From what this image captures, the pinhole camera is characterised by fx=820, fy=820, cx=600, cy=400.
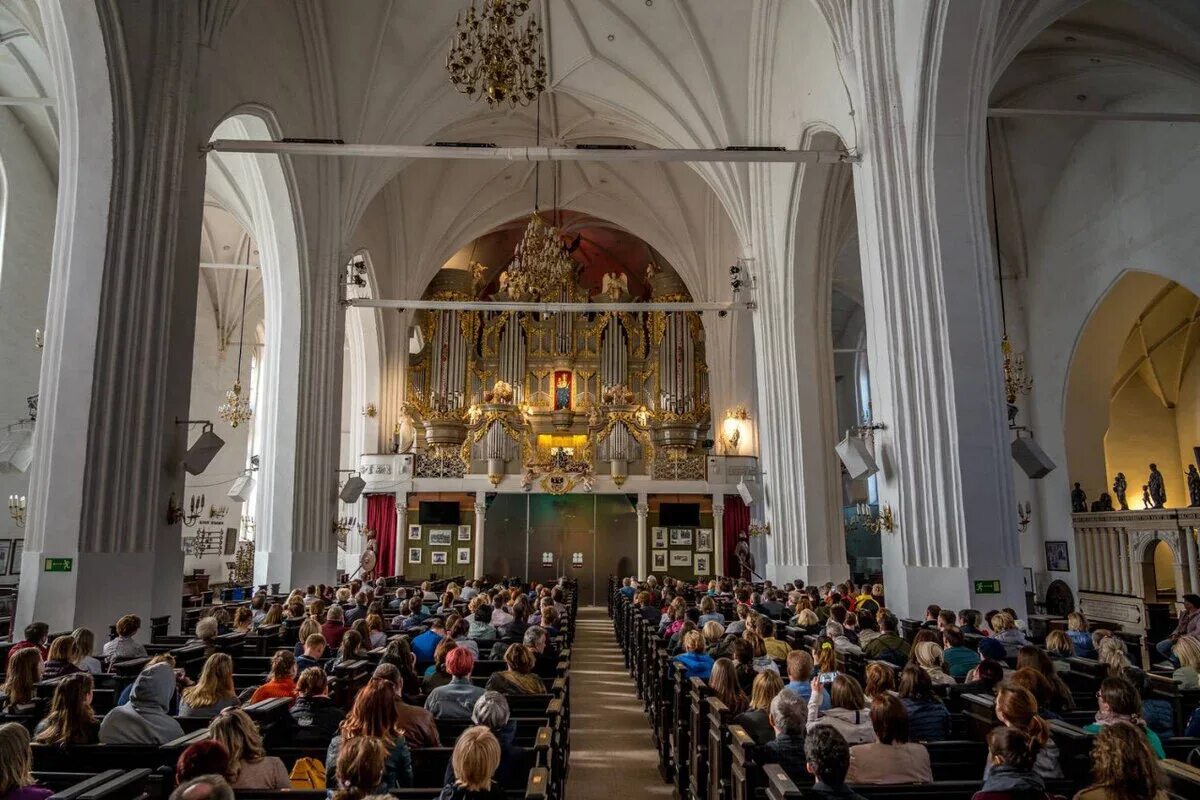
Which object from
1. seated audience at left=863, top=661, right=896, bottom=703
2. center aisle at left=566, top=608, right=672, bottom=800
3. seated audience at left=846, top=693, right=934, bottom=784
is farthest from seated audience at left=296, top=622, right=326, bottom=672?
seated audience at left=846, top=693, right=934, bottom=784

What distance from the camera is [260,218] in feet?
48.8

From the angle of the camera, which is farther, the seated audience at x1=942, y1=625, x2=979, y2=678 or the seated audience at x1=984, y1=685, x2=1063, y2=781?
the seated audience at x1=942, y1=625, x2=979, y2=678

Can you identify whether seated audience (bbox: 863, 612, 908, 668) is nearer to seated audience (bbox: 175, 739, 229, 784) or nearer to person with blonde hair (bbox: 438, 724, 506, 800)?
person with blonde hair (bbox: 438, 724, 506, 800)

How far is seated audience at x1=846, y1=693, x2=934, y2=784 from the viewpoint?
3.37m

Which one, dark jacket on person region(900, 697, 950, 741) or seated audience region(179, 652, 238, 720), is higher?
seated audience region(179, 652, 238, 720)

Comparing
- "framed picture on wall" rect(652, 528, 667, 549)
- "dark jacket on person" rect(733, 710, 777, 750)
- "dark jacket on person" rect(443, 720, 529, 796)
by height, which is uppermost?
"framed picture on wall" rect(652, 528, 667, 549)

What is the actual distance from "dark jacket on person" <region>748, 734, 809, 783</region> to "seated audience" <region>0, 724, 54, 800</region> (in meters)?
2.76

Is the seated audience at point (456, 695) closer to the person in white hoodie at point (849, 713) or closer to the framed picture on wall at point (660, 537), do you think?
the person in white hoodie at point (849, 713)

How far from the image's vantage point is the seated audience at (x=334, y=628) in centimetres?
752

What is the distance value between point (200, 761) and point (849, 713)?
284cm

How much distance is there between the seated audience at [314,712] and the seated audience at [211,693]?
0.50 meters

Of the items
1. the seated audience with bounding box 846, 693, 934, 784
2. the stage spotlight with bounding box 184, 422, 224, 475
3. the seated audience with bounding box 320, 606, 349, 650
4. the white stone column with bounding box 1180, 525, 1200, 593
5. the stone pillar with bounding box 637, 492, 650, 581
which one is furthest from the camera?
the stone pillar with bounding box 637, 492, 650, 581

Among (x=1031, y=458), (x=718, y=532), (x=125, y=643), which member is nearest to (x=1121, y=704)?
(x=125, y=643)

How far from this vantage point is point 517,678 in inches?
209
